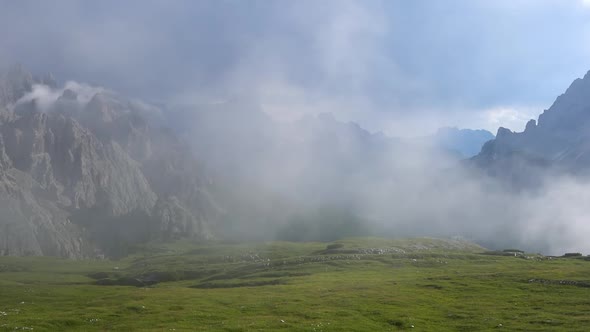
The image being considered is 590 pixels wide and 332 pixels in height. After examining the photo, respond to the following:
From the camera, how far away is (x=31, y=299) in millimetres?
116062

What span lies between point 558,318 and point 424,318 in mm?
16888

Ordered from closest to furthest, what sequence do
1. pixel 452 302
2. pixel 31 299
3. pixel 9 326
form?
pixel 9 326 → pixel 452 302 → pixel 31 299

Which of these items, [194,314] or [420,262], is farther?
[420,262]

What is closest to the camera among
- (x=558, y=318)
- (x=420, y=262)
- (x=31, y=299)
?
(x=558, y=318)

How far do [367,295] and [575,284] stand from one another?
135 ft

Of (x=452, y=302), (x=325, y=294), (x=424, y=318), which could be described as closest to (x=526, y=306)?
(x=452, y=302)

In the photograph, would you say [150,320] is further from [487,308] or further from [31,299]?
[31,299]

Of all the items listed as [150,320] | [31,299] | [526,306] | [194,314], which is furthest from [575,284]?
[31,299]

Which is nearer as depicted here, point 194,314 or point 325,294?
point 194,314

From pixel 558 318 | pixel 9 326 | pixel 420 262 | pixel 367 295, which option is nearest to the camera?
pixel 9 326

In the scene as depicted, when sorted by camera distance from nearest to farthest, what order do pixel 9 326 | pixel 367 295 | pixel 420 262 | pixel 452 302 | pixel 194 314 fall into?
pixel 9 326 < pixel 194 314 < pixel 452 302 < pixel 367 295 < pixel 420 262

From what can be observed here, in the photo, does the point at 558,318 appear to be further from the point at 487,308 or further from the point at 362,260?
the point at 362,260

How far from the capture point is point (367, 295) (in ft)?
283

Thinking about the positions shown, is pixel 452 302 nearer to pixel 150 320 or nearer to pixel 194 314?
pixel 194 314
